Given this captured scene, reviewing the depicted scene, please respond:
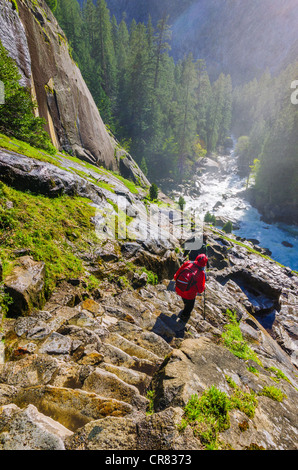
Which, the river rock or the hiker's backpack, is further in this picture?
the hiker's backpack

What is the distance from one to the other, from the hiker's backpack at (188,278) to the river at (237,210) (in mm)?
28910

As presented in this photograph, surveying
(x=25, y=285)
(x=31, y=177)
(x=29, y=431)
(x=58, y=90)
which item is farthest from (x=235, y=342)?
(x=58, y=90)

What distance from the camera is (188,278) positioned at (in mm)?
5609

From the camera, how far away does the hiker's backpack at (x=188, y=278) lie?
5613 mm

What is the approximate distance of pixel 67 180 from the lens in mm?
8164

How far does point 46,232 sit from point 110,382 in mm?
4120

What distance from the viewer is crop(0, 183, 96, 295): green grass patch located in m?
4.71

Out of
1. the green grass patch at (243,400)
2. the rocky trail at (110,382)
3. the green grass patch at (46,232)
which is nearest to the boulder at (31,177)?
the green grass patch at (46,232)

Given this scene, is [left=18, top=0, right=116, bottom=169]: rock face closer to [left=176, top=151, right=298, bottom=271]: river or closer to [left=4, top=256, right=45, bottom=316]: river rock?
[left=4, top=256, right=45, bottom=316]: river rock

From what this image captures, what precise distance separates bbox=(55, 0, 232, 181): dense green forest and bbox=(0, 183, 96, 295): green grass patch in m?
32.5

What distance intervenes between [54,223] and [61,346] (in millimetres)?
3822

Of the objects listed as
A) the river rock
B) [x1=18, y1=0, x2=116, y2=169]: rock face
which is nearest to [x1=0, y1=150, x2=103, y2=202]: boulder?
the river rock
